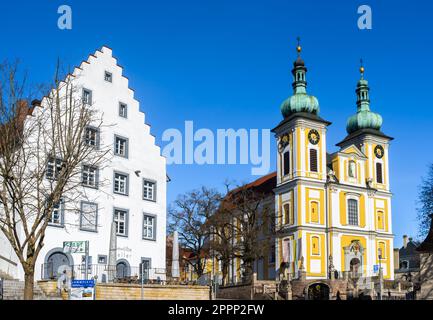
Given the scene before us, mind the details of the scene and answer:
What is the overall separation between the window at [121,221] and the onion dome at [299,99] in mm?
36079

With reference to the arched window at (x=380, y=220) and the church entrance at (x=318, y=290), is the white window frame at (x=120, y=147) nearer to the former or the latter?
the church entrance at (x=318, y=290)

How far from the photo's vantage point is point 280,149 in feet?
228

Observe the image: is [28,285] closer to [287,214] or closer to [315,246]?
[315,246]

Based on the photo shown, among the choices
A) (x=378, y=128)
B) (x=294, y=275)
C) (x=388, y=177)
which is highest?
(x=378, y=128)

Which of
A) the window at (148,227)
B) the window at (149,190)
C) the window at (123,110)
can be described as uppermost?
the window at (123,110)

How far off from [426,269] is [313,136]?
27381 millimetres

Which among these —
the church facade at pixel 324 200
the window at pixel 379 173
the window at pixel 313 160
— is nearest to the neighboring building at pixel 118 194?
the church facade at pixel 324 200

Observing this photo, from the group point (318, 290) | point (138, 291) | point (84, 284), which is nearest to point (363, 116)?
point (318, 290)

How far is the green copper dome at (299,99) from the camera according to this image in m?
69.0

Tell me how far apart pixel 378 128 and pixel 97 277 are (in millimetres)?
51743

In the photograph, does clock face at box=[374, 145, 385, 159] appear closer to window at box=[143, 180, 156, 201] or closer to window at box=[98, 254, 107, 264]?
window at box=[143, 180, 156, 201]

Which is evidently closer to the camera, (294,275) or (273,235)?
(294,275)
